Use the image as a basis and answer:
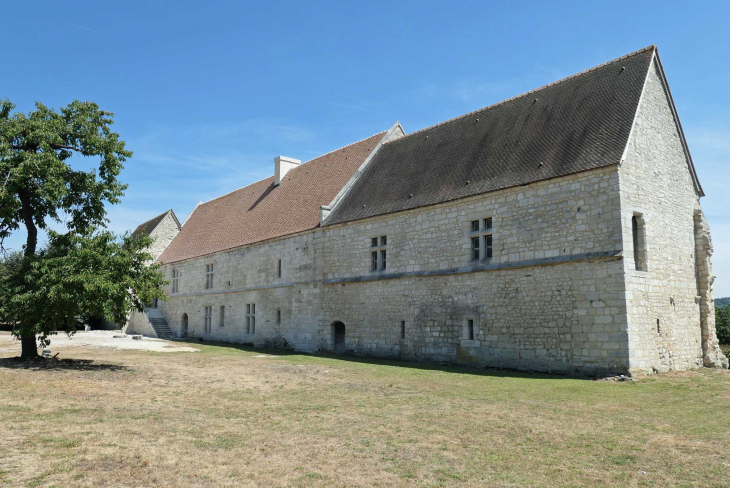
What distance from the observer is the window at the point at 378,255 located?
2083cm

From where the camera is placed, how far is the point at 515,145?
59.3ft

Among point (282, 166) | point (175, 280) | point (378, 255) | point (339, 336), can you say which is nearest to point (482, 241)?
point (378, 255)

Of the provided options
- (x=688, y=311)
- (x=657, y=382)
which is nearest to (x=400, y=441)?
(x=657, y=382)

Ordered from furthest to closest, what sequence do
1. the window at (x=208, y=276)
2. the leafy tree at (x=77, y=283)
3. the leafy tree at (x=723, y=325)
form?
the leafy tree at (x=723, y=325), the window at (x=208, y=276), the leafy tree at (x=77, y=283)

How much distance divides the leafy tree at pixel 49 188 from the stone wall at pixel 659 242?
43.0 feet

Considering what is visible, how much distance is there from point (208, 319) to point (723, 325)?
31799 mm

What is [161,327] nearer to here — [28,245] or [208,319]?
[208,319]

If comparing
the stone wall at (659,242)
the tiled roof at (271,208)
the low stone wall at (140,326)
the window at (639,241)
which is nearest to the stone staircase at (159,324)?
the low stone wall at (140,326)

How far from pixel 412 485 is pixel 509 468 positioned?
127cm

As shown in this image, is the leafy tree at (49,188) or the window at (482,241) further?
the window at (482,241)

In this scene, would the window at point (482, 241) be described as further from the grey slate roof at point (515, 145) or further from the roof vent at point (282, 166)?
the roof vent at point (282, 166)

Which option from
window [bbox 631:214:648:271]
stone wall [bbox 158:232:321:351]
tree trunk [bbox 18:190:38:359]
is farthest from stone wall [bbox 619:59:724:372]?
tree trunk [bbox 18:190:38:359]

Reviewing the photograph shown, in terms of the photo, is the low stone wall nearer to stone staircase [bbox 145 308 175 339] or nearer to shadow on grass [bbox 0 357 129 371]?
stone staircase [bbox 145 308 175 339]

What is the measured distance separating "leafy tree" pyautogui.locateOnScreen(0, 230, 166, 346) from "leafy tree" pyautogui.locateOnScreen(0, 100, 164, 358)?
0.03 m
